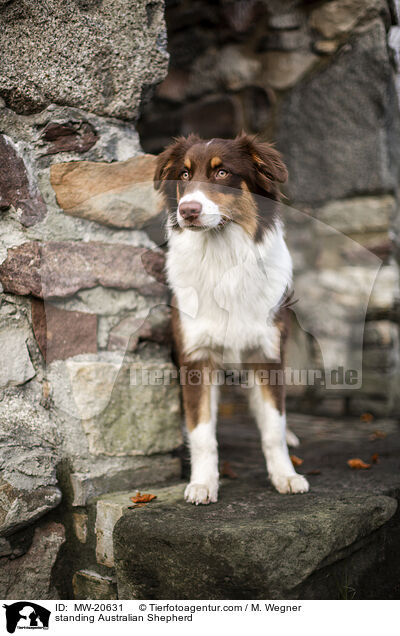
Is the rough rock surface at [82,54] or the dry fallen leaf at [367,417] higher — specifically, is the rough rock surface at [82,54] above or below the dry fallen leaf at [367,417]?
above

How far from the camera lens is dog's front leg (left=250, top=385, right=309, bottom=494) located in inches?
81.8

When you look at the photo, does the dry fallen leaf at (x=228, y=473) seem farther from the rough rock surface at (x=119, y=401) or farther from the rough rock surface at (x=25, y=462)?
the rough rock surface at (x=25, y=462)

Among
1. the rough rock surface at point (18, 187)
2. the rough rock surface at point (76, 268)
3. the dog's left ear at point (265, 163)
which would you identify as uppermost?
the dog's left ear at point (265, 163)

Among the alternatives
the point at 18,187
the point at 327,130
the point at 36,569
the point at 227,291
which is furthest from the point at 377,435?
the point at 18,187

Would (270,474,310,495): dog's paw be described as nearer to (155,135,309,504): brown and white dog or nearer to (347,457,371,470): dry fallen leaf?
(155,135,309,504): brown and white dog

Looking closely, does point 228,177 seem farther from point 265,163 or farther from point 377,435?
point 377,435

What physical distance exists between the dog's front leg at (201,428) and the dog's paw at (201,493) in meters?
0.01

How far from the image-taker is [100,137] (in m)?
2.08

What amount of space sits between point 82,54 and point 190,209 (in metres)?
0.76

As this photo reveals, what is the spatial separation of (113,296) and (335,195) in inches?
85.9

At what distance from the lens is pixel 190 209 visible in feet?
6.09

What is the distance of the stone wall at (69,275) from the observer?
190cm
